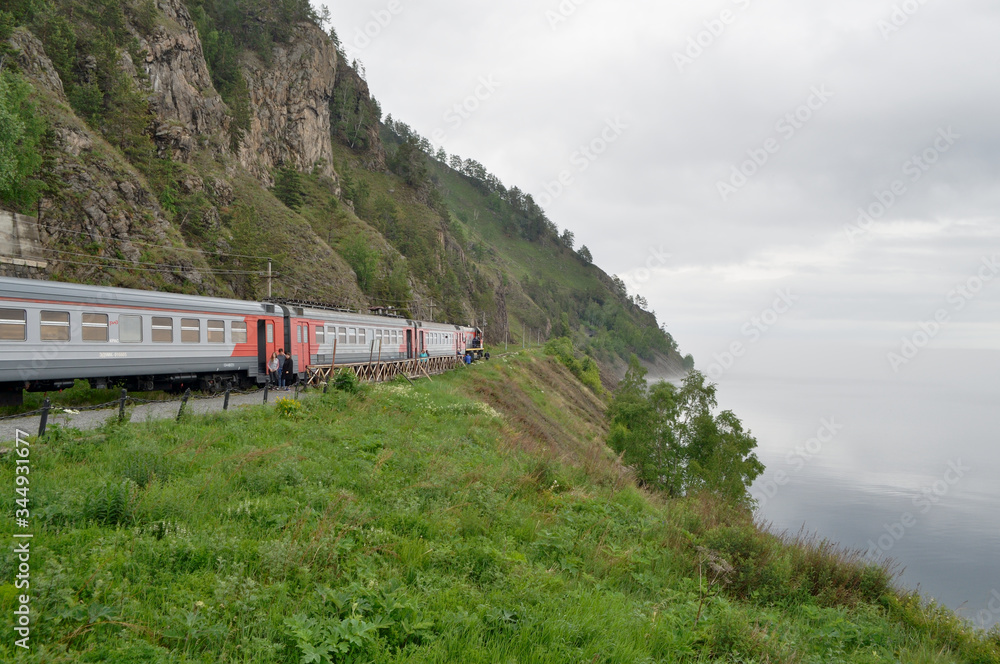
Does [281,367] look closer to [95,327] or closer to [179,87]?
[95,327]

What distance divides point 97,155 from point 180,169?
38.2 ft

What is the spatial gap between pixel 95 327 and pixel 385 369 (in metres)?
15.5

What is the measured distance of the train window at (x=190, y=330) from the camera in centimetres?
1753

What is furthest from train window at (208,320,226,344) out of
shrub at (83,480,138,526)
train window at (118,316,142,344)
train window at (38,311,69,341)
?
shrub at (83,480,138,526)

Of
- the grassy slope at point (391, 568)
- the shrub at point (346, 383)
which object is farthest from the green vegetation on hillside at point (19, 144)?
the grassy slope at point (391, 568)

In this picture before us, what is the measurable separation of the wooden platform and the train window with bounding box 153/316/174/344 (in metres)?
5.61

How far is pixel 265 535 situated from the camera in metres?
5.73

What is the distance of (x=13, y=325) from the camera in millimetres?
12891

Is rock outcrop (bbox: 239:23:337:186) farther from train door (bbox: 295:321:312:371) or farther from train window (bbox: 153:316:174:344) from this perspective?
train window (bbox: 153:316:174:344)

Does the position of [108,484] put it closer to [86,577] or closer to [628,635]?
[86,577]

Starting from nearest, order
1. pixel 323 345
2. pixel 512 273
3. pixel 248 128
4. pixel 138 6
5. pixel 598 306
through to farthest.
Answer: pixel 323 345, pixel 138 6, pixel 248 128, pixel 512 273, pixel 598 306

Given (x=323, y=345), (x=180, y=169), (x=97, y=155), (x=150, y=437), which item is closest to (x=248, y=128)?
(x=180, y=169)

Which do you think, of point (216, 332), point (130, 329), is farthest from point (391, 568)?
point (216, 332)

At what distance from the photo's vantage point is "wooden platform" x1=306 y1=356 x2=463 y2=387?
23188 mm
